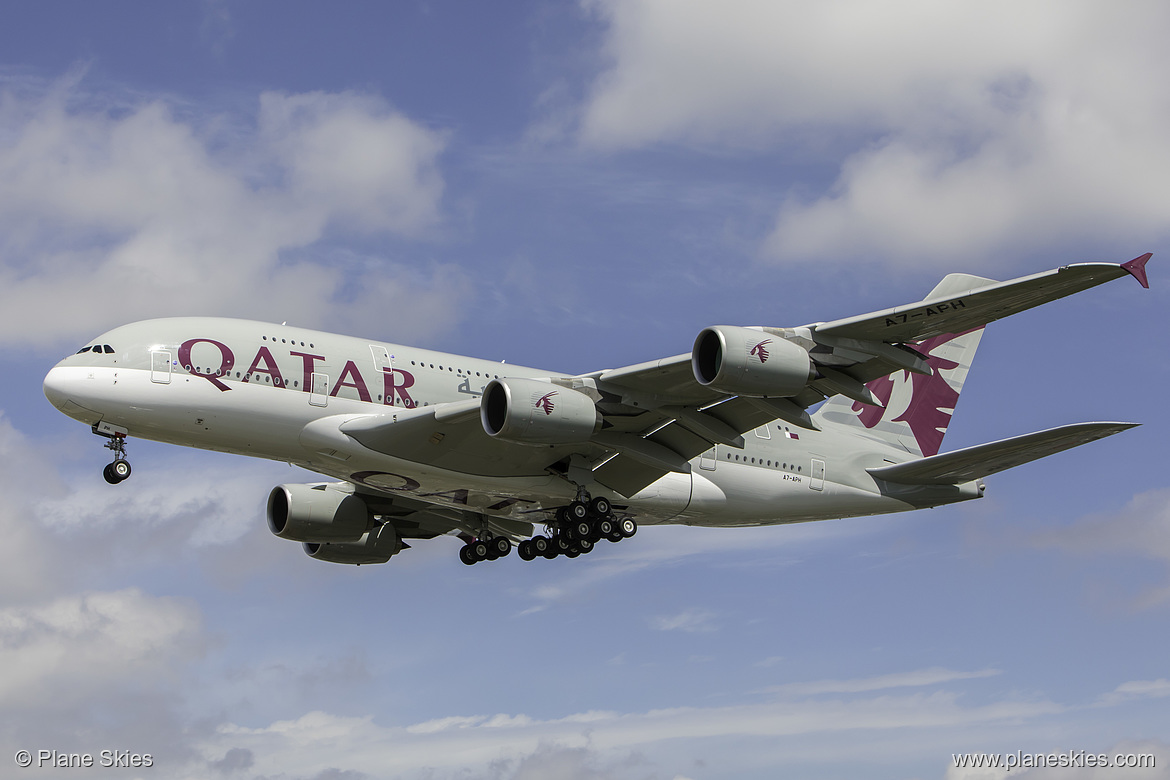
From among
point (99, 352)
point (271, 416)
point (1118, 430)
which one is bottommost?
point (1118, 430)

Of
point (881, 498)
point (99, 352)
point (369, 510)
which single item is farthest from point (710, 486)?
point (99, 352)

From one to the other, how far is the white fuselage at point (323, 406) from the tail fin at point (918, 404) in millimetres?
4216

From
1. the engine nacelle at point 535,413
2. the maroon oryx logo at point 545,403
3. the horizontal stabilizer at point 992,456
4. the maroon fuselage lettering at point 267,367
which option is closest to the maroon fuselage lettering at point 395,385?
the maroon fuselage lettering at point 267,367

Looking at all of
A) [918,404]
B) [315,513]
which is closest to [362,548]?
[315,513]

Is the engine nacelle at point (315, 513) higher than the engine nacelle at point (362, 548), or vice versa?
the engine nacelle at point (315, 513)

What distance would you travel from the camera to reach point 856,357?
83.6ft

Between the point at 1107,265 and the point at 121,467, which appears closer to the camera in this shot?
the point at 1107,265

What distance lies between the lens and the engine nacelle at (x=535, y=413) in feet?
87.2

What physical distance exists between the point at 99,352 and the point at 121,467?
2.72m

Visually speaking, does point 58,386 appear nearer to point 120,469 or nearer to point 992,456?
point 120,469

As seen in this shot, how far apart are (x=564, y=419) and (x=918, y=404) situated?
15221mm

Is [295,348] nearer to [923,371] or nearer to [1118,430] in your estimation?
[923,371]

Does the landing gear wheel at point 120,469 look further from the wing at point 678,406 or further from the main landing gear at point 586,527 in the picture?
the main landing gear at point 586,527

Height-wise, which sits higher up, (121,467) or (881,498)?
(121,467)
